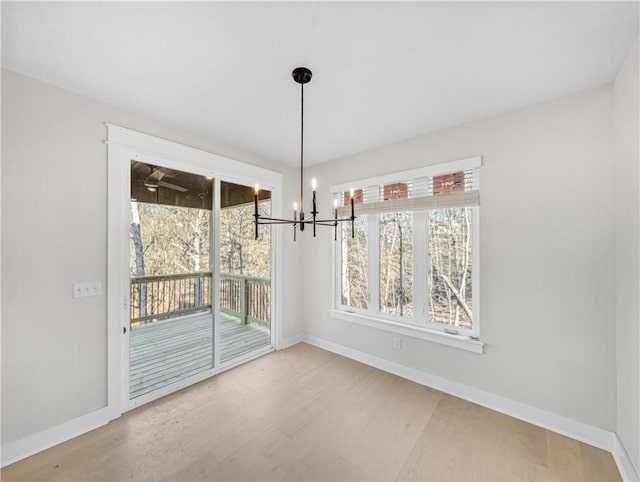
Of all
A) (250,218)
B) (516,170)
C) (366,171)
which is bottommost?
(250,218)

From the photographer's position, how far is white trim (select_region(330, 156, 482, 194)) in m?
2.55

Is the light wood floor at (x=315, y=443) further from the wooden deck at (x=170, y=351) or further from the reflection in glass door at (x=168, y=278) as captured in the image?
the reflection in glass door at (x=168, y=278)

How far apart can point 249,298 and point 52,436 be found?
6.82 feet

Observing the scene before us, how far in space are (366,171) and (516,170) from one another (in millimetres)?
1567

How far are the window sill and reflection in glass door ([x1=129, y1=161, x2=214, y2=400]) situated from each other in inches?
66.4

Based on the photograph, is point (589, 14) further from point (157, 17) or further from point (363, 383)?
point (363, 383)

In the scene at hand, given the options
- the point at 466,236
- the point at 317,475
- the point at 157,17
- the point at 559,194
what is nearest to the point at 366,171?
the point at 466,236

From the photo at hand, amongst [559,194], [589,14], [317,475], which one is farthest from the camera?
[559,194]

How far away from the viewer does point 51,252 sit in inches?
77.9

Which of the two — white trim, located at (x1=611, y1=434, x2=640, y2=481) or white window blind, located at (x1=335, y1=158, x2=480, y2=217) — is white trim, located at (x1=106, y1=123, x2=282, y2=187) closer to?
white window blind, located at (x1=335, y1=158, x2=480, y2=217)

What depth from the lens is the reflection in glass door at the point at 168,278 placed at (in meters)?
2.50

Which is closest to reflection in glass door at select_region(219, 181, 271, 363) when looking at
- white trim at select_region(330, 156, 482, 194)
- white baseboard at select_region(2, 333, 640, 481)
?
white trim at select_region(330, 156, 482, 194)

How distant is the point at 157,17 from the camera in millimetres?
1377

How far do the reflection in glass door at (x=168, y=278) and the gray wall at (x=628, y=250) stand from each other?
347cm
